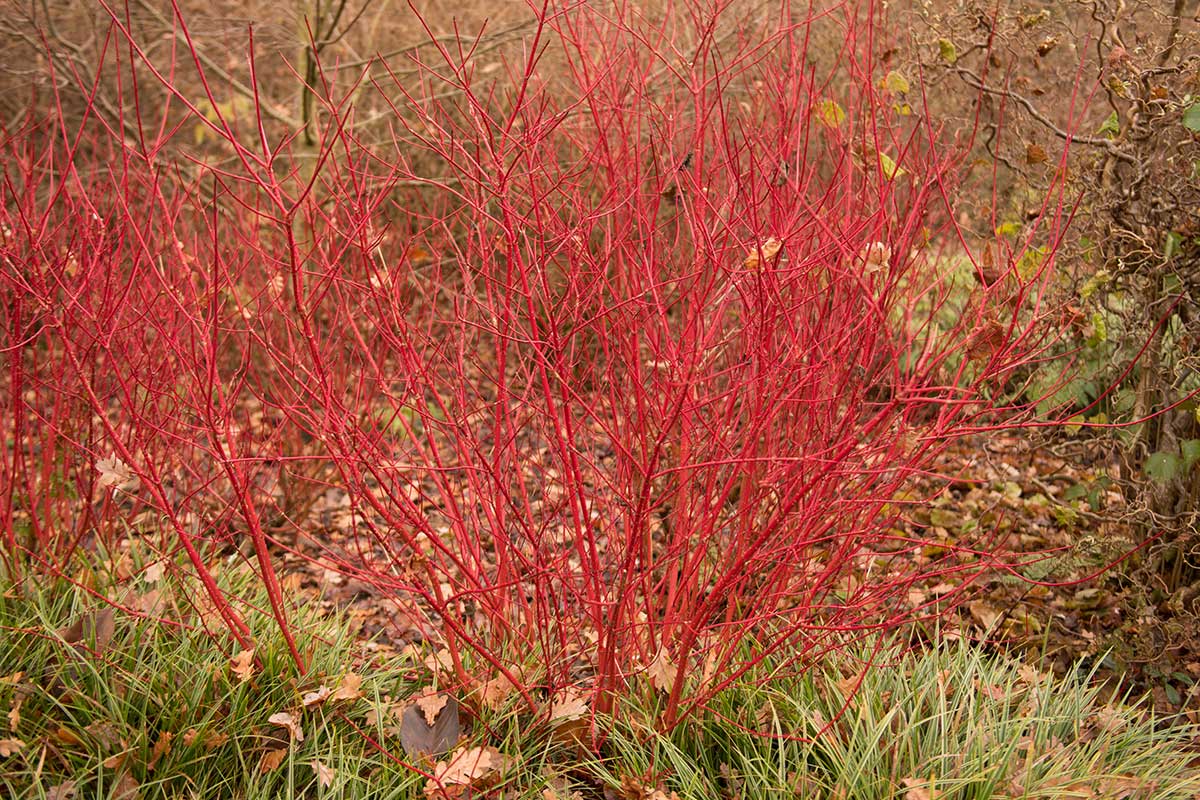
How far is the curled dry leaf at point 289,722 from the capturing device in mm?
2244

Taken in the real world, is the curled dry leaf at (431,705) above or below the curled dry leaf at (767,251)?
below

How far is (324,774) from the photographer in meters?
2.24

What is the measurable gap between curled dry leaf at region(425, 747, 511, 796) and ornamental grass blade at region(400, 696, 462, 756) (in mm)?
56

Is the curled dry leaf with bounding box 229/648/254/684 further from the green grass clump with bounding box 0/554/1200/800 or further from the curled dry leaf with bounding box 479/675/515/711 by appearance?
the curled dry leaf with bounding box 479/675/515/711

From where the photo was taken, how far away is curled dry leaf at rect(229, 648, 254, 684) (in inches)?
93.4

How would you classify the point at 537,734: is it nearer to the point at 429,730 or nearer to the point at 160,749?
the point at 429,730

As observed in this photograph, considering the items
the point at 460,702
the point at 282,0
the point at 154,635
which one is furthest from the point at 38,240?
the point at 282,0

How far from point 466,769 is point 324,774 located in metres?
0.33

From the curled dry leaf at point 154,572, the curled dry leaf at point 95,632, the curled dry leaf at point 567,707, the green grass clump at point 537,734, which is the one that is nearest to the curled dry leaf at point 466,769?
the green grass clump at point 537,734

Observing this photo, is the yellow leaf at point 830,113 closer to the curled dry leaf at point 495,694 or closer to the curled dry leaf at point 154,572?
the curled dry leaf at point 495,694

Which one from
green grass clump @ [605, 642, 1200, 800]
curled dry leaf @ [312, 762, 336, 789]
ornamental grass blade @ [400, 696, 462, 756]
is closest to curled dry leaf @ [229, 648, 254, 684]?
curled dry leaf @ [312, 762, 336, 789]

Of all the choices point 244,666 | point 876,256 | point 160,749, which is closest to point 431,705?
point 244,666

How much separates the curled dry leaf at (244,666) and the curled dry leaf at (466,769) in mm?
533

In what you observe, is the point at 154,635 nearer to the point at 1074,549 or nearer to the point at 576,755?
the point at 576,755
